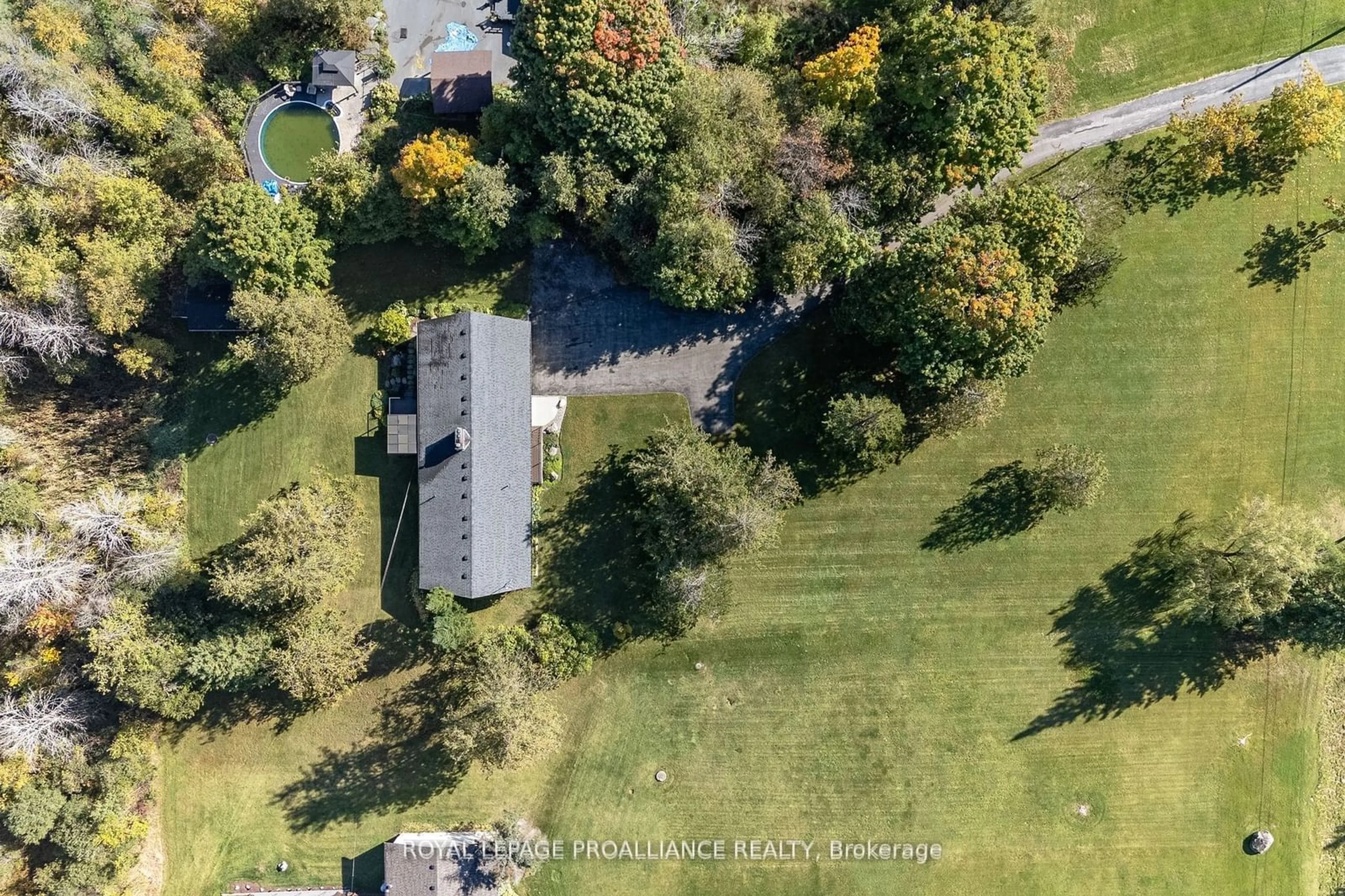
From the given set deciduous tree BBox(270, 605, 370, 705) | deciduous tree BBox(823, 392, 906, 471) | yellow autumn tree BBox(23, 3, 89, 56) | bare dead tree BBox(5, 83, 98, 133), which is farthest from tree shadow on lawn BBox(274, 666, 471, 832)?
yellow autumn tree BBox(23, 3, 89, 56)

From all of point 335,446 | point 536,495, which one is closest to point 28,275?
point 335,446

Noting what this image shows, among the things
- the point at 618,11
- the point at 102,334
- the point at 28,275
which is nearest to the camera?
the point at 618,11

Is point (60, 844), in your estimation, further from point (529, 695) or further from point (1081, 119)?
point (1081, 119)

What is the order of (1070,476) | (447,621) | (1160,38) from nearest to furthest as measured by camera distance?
1. (1070,476)
2. (447,621)
3. (1160,38)

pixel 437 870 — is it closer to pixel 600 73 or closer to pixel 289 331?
pixel 289 331

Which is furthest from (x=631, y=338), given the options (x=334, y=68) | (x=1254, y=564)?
(x=1254, y=564)
